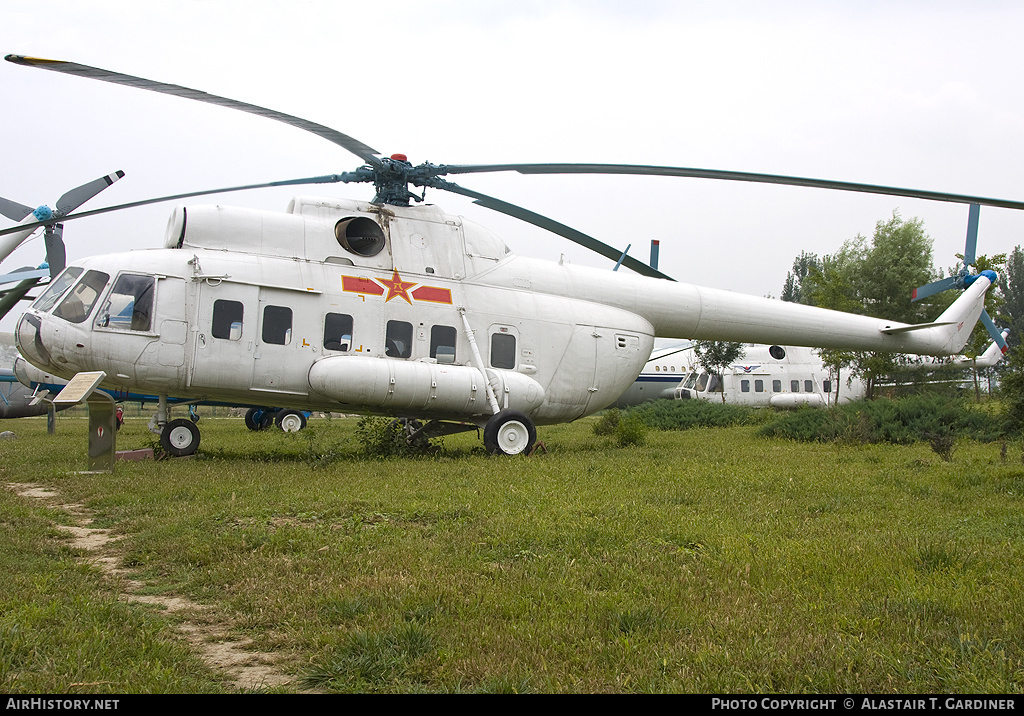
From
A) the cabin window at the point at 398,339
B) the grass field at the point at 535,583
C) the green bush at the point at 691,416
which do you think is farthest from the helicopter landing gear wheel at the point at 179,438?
the green bush at the point at 691,416

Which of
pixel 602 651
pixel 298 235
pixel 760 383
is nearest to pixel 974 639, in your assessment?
pixel 602 651

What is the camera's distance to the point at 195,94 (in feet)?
30.6

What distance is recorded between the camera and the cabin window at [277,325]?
11.8 metres

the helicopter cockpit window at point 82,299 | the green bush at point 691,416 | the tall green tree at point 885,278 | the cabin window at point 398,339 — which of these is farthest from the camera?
the tall green tree at point 885,278

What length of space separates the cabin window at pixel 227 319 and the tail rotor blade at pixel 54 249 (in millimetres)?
11957

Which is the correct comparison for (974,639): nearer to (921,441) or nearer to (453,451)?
(453,451)

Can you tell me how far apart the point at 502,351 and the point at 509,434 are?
66.2 inches

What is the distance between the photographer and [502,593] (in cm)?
440

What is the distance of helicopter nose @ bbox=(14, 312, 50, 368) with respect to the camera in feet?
36.6

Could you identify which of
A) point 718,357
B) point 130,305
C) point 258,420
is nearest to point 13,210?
point 258,420

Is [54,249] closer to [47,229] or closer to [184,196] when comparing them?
[47,229]

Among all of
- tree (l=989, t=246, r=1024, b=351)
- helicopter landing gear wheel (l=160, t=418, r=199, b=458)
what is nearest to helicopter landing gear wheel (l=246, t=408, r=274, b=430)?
helicopter landing gear wheel (l=160, t=418, r=199, b=458)

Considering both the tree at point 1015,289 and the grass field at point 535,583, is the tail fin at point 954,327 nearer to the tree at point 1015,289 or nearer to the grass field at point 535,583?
the grass field at point 535,583
